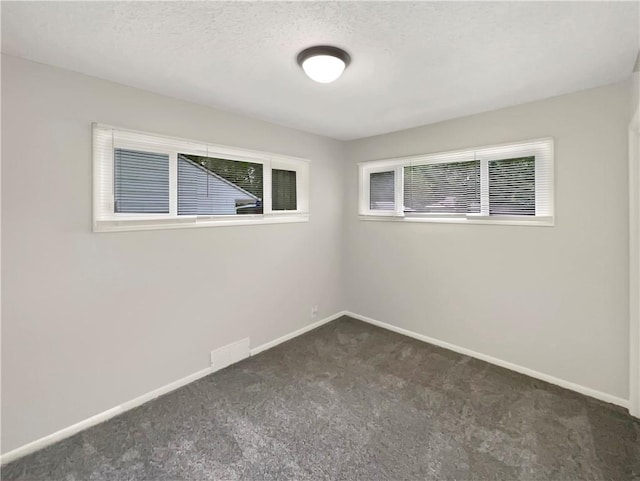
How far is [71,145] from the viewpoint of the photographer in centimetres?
199

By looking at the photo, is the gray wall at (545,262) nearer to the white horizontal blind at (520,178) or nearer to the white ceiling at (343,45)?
the white horizontal blind at (520,178)

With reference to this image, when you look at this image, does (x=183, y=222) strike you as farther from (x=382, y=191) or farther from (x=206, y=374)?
(x=382, y=191)

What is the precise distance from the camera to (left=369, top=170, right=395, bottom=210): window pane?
3730 millimetres

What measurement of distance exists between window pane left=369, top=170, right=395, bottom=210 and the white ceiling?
126cm

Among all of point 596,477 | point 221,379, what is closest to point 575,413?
point 596,477

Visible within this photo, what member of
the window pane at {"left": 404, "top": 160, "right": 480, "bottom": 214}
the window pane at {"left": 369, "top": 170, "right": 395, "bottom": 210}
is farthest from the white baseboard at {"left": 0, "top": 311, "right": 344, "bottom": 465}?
the window pane at {"left": 404, "top": 160, "right": 480, "bottom": 214}

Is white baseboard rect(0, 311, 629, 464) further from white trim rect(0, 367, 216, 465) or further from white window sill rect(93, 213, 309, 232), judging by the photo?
white window sill rect(93, 213, 309, 232)

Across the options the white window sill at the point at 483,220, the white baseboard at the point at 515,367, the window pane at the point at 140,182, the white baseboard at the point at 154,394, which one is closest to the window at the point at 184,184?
the window pane at the point at 140,182

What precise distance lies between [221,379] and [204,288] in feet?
2.64

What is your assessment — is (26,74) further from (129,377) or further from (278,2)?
(129,377)

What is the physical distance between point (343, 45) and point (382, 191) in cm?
226

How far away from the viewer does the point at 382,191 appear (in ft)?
12.5

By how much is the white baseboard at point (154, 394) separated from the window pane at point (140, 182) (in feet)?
4.62

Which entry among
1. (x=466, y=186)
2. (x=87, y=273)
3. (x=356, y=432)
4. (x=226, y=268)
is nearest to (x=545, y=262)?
(x=466, y=186)
